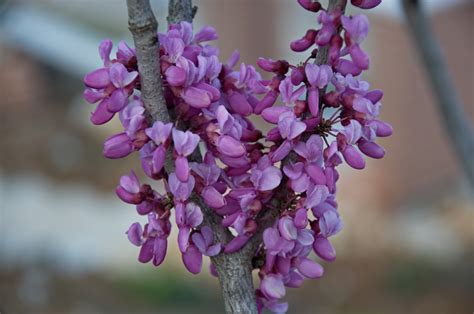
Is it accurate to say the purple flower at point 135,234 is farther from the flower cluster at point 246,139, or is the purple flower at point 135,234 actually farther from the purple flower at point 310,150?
the purple flower at point 310,150

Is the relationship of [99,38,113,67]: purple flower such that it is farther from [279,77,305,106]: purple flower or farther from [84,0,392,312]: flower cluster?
[279,77,305,106]: purple flower

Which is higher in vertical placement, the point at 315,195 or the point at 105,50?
the point at 105,50

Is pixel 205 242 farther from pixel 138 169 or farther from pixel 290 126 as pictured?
pixel 138 169

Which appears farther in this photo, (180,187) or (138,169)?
(138,169)

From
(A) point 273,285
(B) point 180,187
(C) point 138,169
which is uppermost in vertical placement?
(C) point 138,169

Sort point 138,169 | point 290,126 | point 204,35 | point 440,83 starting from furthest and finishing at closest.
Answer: point 138,169
point 440,83
point 204,35
point 290,126

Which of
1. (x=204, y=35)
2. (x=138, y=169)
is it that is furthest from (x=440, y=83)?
(x=138, y=169)

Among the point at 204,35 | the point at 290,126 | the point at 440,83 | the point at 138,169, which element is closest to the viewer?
the point at 290,126

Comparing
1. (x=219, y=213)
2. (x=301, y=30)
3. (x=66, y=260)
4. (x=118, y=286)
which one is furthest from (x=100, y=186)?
(x=219, y=213)
